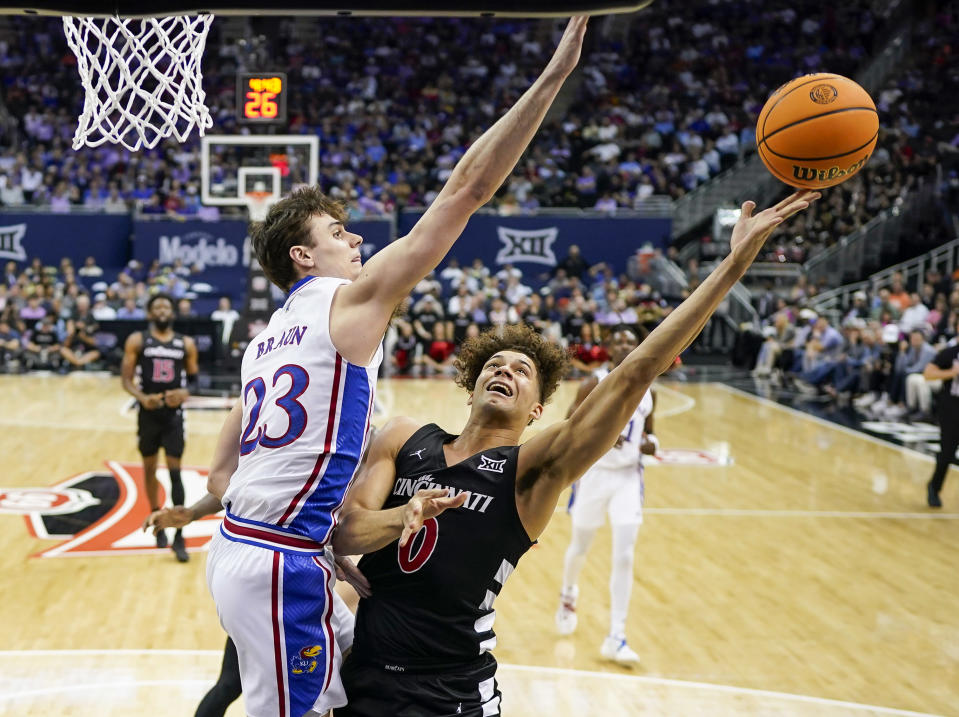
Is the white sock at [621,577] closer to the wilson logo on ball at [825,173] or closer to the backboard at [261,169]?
the wilson logo on ball at [825,173]

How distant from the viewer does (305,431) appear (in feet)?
8.59

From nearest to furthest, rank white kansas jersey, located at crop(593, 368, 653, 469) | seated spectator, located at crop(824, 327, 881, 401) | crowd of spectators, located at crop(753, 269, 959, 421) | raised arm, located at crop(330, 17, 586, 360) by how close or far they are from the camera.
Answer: raised arm, located at crop(330, 17, 586, 360) → white kansas jersey, located at crop(593, 368, 653, 469) → crowd of spectators, located at crop(753, 269, 959, 421) → seated spectator, located at crop(824, 327, 881, 401)

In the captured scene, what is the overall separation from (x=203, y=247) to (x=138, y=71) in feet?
55.5

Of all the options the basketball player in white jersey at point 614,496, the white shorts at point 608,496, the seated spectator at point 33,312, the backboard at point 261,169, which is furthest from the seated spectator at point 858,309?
the seated spectator at point 33,312

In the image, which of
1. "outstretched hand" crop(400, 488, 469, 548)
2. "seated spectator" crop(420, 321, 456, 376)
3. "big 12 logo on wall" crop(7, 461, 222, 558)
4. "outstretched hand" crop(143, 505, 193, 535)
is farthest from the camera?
"seated spectator" crop(420, 321, 456, 376)

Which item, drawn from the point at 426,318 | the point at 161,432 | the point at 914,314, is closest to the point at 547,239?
the point at 426,318

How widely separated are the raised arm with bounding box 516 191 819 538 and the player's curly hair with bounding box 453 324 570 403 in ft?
1.66

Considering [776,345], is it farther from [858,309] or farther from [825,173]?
[825,173]

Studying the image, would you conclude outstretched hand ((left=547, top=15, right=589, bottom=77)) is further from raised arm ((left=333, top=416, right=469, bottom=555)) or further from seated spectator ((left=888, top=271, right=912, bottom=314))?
seated spectator ((left=888, top=271, right=912, bottom=314))

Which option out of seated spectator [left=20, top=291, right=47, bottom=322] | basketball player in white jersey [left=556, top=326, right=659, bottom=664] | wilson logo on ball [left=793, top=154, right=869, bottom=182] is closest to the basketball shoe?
basketball player in white jersey [left=556, top=326, right=659, bottom=664]

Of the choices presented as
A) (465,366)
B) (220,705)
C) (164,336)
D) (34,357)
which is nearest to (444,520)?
(465,366)

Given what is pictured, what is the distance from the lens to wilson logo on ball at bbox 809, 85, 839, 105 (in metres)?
3.22

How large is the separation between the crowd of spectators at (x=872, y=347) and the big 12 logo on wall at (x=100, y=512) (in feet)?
32.6

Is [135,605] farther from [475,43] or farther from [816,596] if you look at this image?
[475,43]
